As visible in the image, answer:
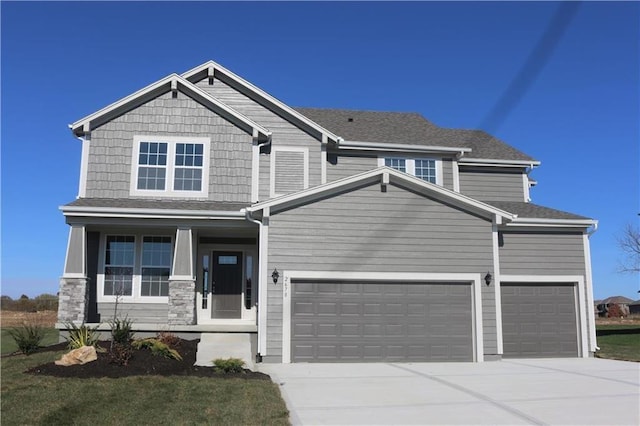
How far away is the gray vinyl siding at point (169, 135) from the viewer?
1554 centimetres

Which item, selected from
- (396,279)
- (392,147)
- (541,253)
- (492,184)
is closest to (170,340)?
(396,279)

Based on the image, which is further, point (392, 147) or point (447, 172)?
point (447, 172)

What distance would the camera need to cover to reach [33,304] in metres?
33.0

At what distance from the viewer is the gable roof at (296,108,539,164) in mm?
18172

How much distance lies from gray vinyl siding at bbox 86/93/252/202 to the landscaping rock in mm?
6117

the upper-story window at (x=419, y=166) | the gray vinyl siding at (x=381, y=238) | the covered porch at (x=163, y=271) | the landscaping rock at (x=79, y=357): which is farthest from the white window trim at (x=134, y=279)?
the upper-story window at (x=419, y=166)

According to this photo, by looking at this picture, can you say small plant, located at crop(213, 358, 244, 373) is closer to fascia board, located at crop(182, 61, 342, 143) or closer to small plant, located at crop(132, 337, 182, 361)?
small plant, located at crop(132, 337, 182, 361)

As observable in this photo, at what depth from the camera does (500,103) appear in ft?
17.7

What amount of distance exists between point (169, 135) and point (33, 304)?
2250 centimetres

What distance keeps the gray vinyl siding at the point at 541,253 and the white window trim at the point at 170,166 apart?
8.40 metres

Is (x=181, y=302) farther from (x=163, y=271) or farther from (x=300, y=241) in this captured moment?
(x=300, y=241)

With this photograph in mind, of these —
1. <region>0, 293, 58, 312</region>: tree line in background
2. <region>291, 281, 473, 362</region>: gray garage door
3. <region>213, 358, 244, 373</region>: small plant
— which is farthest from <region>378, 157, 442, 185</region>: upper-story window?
<region>0, 293, 58, 312</region>: tree line in background

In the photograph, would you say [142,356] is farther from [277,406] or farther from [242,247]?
[242,247]

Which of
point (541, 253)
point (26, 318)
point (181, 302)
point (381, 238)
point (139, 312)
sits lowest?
point (26, 318)
